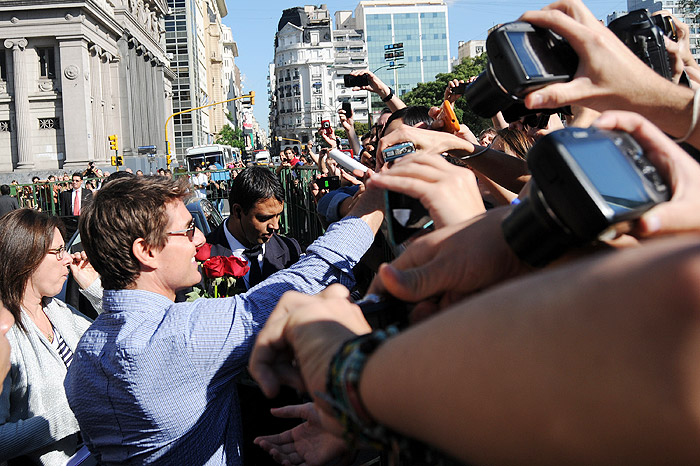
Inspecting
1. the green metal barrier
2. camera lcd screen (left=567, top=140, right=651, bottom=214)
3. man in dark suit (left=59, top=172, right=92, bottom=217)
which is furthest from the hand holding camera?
man in dark suit (left=59, top=172, right=92, bottom=217)

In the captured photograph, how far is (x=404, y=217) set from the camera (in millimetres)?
1368

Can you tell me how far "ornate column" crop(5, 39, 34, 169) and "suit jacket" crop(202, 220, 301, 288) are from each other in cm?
3997

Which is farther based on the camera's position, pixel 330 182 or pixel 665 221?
pixel 330 182

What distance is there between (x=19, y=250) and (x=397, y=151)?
2591mm

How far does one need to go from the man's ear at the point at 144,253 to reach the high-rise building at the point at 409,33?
159834mm

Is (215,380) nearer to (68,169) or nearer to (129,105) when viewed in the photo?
(68,169)

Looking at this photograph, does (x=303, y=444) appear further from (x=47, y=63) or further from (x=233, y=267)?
(x=47, y=63)

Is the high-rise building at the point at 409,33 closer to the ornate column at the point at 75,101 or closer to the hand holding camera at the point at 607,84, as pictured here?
the ornate column at the point at 75,101

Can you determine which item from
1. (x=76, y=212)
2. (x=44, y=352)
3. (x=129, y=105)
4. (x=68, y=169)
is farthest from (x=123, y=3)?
(x=44, y=352)

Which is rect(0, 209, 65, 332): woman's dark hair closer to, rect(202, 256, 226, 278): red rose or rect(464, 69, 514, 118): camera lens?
rect(202, 256, 226, 278): red rose

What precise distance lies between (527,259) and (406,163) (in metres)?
0.46

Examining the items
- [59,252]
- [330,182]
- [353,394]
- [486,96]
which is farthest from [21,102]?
[353,394]

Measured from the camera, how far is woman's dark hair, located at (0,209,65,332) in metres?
3.38

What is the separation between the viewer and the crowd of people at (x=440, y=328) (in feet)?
2.48
